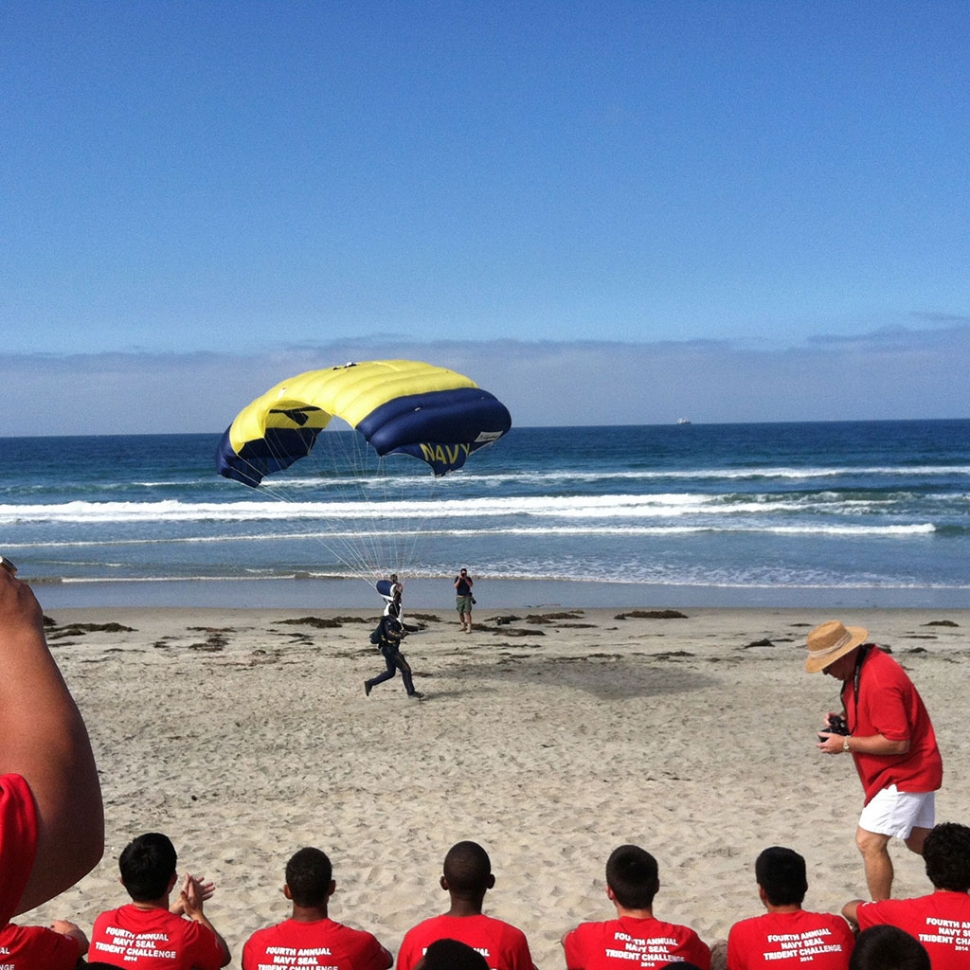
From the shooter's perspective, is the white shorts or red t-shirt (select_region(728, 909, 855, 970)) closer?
red t-shirt (select_region(728, 909, 855, 970))

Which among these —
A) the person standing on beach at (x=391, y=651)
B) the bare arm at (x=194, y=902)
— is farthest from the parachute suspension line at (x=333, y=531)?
the bare arm at (x=194, y=902)

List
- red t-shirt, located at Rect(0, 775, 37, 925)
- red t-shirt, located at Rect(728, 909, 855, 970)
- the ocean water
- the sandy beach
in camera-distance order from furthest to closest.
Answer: the ocean water, the sandy beach, red t-shirt, located at Rect(728, 909, 855, 970), red t-shirt, located at Rect(0, 775, 37, 925)

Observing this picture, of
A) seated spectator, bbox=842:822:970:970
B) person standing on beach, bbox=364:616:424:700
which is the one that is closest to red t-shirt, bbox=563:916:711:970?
seated spectator, bbox=842:822:970:970

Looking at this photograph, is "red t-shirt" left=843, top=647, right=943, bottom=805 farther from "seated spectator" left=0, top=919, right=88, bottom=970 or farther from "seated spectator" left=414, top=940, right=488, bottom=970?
"seated spectator" left=0, top=919, right=88, bottom=970

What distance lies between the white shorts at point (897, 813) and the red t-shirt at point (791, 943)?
1.34 meters

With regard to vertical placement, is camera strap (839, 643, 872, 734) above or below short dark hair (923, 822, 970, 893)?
above

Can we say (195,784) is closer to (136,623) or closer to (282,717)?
(282,717)

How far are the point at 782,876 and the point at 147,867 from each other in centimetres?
240

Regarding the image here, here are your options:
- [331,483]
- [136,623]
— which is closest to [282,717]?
[136,623]

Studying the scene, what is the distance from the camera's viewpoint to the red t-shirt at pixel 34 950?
346 cm

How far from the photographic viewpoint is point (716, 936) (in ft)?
18.7

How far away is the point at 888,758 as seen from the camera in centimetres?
495

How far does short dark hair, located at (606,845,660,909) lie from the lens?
3.78 metres

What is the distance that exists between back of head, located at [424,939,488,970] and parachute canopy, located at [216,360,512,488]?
8736 millimetres
